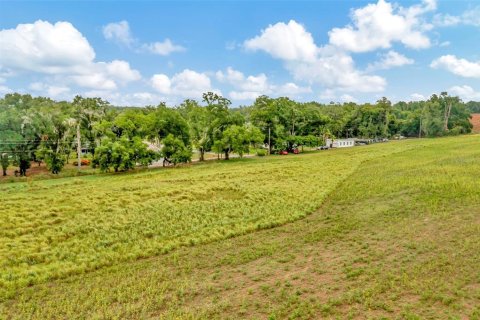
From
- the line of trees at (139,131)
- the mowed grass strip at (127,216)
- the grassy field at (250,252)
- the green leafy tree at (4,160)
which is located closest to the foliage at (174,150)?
the line of trees at (139,131)

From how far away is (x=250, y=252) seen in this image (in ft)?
45.4

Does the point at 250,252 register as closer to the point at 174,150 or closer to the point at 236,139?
the point at 174,150

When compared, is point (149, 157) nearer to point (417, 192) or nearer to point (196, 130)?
point (196, 130)

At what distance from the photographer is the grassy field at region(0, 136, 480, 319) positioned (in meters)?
9.36

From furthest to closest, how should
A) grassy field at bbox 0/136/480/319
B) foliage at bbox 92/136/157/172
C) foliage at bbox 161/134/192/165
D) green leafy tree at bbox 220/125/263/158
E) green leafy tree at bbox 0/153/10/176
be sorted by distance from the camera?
green leafy tree at bbox 220/125/263/158 → foliage at bbox 161/134/192/165 → green leafy tree at bbox 0/153/10/176 → foliage at bbox 92/136/157/172 → grassy field at bbox 0/136/480/319

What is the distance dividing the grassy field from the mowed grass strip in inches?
3.2

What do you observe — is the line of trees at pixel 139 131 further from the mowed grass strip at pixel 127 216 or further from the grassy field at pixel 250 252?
the grassy field at pixel 250 252

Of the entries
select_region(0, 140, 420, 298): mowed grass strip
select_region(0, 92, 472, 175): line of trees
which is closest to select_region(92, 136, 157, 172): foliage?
select_region(0, 92, 472, 175): line of trees

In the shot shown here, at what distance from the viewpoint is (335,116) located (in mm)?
101562

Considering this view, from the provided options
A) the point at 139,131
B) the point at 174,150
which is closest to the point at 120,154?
the point at 139,131

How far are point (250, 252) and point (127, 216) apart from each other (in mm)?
9059

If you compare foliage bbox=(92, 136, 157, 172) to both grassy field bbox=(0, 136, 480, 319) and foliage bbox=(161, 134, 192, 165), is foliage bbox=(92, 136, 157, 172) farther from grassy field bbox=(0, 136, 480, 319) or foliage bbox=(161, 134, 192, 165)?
A: grassy field bbox=(0, 136, 480, 319)

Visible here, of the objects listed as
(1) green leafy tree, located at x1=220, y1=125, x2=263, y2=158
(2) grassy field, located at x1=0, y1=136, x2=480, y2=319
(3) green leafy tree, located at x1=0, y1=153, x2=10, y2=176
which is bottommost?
(2) grassy field, located at x1=0, y1=136, x2=480, y2=319

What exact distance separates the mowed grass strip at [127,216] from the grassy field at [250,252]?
8cm
